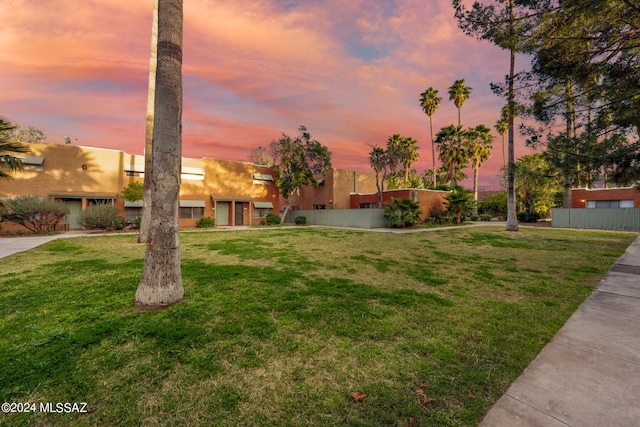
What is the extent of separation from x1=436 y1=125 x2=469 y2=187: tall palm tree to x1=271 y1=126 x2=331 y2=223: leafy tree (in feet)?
51.4

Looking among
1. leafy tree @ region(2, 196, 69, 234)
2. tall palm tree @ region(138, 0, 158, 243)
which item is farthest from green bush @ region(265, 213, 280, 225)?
leafy tree @ region(2, 196, 69, 234)

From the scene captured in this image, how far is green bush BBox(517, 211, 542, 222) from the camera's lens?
2941 cm

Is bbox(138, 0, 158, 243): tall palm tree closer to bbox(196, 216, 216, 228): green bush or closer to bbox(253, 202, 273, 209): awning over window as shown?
bbox(196, 216, 216, 228): green bush

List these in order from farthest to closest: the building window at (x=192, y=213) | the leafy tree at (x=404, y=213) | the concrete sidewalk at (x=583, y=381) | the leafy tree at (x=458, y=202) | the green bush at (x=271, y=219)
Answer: the green bush at (x=271, y=219) < the leafy tree at (x=458, y=202) < the building window at (x=192, y=213) < the leafy tree at (x=404, y=213) < the concrete sidewalk at (x=583, y=381)

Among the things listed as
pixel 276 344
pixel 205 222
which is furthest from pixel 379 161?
pixel 276 344

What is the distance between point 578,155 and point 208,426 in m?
12.4

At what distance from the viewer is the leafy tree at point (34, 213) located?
1543cm

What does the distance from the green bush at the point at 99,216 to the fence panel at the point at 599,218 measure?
37.8 m

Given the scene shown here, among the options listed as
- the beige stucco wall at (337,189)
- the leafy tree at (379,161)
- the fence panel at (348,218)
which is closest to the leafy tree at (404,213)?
the fence panel at (348,218)

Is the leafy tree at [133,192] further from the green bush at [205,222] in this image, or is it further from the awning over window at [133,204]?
the green bush at [205,222]

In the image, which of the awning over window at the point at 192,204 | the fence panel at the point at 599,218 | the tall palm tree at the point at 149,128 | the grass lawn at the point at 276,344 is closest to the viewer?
the grass lawn at the point at 276,344

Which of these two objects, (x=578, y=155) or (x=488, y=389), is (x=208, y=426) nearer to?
(x=488, y=389)

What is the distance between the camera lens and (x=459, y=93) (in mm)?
34781

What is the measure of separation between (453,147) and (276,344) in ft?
115
